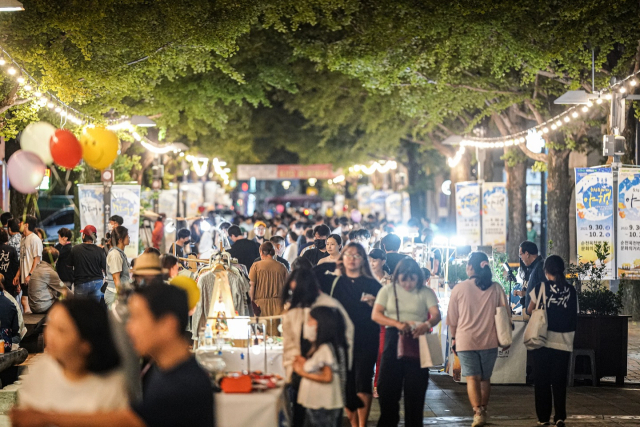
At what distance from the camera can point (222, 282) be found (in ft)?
31.6

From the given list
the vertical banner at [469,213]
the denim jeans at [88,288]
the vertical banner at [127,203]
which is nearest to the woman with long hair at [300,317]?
the denim jeans at [88,288]

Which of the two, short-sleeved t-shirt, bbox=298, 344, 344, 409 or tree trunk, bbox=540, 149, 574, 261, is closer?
short-sleeved t-shirt, bbox=298, 344, 344, 409

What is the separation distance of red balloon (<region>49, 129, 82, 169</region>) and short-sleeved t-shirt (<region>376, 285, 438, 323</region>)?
3503 millimetres

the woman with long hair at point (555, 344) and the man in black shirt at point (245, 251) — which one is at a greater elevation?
the man in black shirt at point (245, 251)

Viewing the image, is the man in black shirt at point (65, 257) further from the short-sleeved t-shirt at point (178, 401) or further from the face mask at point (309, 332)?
the short-sleeved t-shirt at point (178, 401)

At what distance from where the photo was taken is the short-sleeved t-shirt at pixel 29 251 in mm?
14242

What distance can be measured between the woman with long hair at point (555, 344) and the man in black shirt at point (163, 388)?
5712 millimetres

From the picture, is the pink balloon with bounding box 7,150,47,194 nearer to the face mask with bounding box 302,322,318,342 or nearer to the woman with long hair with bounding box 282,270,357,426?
the woman with long hair with bounding box 282,270,357,426

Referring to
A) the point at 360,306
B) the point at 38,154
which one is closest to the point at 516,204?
the point at 360,306

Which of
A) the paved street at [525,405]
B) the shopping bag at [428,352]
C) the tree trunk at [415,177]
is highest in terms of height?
the tree trunk at [415,177]

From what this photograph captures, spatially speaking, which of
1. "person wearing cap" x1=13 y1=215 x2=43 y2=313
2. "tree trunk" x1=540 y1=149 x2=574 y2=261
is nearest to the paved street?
"person wearing cap" x1=13 y1=215 x2=43 y2=313

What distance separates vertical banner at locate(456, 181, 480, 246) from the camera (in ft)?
70.6

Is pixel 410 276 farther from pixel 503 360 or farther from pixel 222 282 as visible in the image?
pixel 503 360

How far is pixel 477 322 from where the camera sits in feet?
27.4
